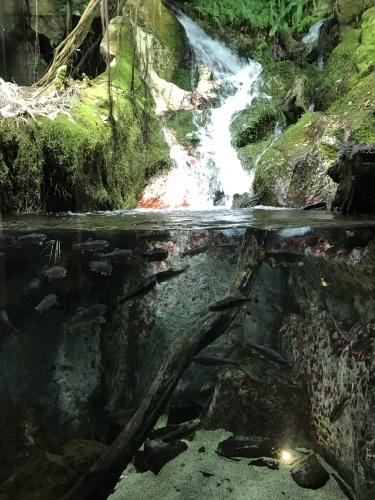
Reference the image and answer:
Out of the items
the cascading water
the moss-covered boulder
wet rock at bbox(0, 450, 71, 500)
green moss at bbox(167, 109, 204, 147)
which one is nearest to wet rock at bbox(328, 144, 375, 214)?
the cascading water

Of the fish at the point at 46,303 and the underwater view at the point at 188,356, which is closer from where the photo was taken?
the underwater view at the point at 188,356

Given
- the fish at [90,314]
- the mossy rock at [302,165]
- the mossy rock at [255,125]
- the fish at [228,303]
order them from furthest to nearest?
the mossy rock at [255,125] < the mossy rock at [302,165] < the fish at [228,303] < the fish at [90,314]

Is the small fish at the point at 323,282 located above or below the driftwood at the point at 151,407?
above

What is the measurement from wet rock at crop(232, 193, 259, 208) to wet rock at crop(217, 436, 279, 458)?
5.87 meters

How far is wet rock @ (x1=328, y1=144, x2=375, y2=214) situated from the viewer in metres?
6.98

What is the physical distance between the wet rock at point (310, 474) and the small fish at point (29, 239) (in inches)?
161

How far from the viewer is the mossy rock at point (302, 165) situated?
8.87 metres

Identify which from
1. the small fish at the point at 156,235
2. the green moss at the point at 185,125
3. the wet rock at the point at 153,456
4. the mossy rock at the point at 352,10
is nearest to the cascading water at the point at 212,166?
the green moss at the point at 185,125

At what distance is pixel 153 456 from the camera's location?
3945 mm

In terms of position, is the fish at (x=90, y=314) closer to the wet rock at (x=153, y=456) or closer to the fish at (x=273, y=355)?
the wet rock at (x=153, y=456)

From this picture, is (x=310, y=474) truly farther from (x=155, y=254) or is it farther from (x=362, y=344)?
(x=155, y=254)

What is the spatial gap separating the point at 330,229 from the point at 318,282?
103 centimetres

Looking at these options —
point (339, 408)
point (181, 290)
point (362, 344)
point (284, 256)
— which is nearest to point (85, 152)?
point (181, 290)

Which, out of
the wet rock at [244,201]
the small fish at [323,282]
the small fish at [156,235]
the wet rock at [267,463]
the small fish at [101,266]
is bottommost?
the wet rock at [267,463]
